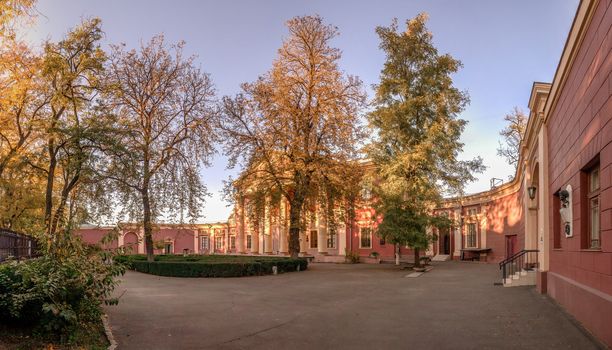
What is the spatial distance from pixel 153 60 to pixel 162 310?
20.7m

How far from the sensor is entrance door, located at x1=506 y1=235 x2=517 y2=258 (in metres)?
29.9

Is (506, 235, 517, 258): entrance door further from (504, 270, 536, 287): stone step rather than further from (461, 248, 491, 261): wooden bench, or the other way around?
(504, 270, 536, 287): stone step

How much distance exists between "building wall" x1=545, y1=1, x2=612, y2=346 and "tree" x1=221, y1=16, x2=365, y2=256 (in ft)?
56.6

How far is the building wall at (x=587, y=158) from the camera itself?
7.23 m


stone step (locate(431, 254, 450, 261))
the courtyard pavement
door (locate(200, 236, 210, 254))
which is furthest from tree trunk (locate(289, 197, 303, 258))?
door (locate(200, 236, 210, 254))

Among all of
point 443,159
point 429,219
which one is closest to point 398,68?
point 443,159

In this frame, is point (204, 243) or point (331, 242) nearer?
point (331, 242)

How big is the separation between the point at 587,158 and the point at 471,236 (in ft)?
92.1

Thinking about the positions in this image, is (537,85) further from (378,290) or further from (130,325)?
(130,325)

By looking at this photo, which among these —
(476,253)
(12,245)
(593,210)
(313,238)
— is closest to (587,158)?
(593,210)

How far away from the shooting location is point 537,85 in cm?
1405

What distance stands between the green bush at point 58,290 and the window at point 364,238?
3467 centimetres

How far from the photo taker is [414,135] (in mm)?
27344

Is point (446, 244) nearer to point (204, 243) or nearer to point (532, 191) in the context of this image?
point (532, 191)
